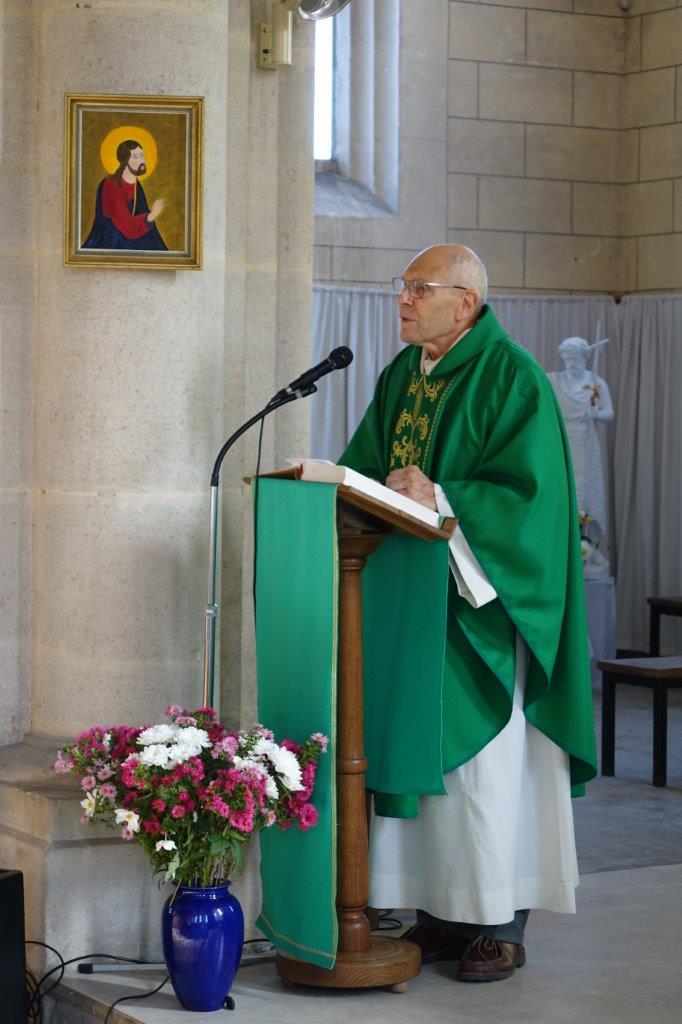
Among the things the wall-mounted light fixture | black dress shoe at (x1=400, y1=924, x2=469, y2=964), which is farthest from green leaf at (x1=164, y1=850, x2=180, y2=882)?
the wall-mounted light fixture

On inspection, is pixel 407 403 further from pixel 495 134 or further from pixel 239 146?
pixel 495 134

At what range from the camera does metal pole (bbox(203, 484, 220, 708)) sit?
14.1ft

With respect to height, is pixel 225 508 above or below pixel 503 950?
above

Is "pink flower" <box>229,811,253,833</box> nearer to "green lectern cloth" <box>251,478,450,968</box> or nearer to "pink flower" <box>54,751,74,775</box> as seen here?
"green lectern cloth" <box>251,478,450,968</box>

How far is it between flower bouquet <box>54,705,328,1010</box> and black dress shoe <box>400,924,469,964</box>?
0.63 m

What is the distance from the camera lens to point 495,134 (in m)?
12.3

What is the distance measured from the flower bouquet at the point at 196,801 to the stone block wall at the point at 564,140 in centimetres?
842

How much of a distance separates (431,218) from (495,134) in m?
0.87

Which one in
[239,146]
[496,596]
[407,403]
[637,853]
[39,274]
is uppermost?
[239,146]

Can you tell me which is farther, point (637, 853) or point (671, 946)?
point (637, 853)

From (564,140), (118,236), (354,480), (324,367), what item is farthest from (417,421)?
(564,140)

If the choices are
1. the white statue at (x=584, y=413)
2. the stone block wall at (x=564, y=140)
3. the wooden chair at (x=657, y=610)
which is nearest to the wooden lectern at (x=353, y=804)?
the wooden chair at (x=657, y=610)

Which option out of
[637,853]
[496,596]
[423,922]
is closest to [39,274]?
[496,596]

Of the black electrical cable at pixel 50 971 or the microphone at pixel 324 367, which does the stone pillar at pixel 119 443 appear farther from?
the microphone at pixel 324 367
